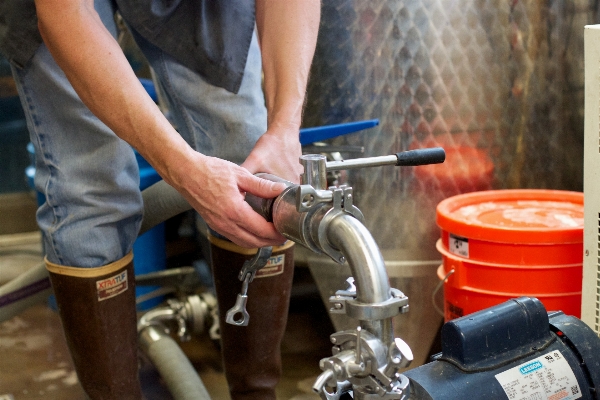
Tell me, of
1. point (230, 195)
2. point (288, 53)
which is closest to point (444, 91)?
point (288, 53)

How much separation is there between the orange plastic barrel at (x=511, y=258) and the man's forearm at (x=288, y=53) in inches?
16.0

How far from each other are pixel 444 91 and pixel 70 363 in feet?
3.44

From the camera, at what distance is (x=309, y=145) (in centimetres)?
143

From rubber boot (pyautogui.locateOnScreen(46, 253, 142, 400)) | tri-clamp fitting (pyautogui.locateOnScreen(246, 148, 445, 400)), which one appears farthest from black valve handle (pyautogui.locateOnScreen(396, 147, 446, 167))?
rubber boot (pyautogui.locateOnScreen(46, 253, 142, 400))

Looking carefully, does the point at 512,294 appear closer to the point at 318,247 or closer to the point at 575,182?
the point at 575,182

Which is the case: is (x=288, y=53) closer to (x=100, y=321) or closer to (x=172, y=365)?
(x=100, y=321)

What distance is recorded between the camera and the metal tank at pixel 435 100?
136cm

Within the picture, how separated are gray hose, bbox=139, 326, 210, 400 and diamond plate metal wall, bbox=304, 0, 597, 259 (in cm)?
45

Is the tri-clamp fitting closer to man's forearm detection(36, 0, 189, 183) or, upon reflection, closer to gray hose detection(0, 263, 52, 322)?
man's forearm detection(36, 0, 189, 183)

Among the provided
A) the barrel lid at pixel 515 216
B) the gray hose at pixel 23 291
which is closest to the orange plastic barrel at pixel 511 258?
the barrel lid at pixel 515 216

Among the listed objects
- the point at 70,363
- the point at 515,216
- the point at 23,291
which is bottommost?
the point at 70,363

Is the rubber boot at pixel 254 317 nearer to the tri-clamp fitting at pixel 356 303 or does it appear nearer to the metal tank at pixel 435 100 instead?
the metal tank at pixel 435 100

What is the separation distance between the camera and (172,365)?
53.6 inches

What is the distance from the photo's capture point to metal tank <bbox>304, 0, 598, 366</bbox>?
1.36m
